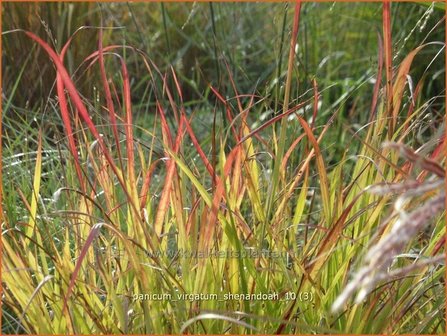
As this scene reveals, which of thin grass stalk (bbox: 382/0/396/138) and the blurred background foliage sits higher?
thin grass stalk (bbox: 382/0/396/138)

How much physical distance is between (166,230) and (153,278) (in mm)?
140

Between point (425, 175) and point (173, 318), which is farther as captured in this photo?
point (425, 175)

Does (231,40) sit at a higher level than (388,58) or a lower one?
lower

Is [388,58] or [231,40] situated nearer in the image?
[388,58]

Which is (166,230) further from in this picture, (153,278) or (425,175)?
(425,175)

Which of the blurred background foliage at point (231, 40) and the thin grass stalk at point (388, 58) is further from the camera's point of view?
the blurred background foliage at point (231, 40)

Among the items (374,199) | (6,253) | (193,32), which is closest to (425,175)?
(374,199)

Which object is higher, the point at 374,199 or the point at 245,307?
the point at 374,199

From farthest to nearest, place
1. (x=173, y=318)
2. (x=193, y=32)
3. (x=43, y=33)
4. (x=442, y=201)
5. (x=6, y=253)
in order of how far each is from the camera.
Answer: (x=193, y=32) < (x=43, y=33) < (x=6, y=253) < (x=173, y=318) < (x=442, y=201)

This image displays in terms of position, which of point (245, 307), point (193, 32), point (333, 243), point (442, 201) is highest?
point (442, 201)

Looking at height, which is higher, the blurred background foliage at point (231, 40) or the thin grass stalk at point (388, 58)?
the thin grass stalk at point (388, 58)

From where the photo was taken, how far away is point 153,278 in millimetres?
1364

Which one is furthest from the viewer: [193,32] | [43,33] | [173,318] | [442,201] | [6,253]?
[193,32]

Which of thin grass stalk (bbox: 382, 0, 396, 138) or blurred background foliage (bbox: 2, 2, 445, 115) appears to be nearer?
thin grass stalk (bbox: 382, 0, 396, 138)
